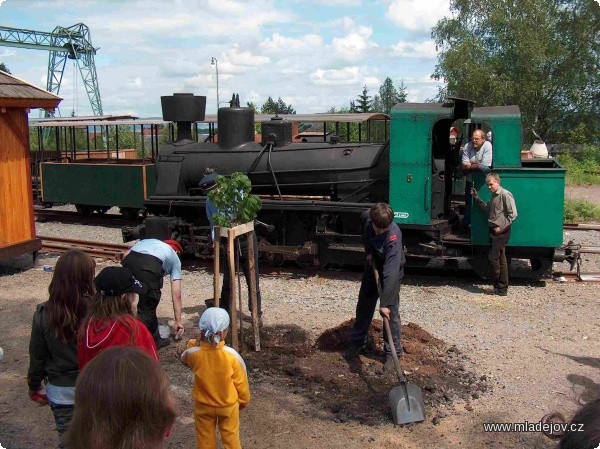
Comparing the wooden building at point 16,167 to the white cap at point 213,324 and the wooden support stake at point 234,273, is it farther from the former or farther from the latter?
the white cap at point 213,324

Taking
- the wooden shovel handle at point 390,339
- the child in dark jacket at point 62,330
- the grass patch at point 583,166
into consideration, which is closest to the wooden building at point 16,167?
the wooden shovel handle at point 390,339

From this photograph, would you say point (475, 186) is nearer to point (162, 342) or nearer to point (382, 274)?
point (382, 274)

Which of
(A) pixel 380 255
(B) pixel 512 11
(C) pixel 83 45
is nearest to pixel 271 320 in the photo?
(A) pixel 380 255

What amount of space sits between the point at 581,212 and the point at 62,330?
1523cm

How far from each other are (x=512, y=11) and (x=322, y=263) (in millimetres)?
26200

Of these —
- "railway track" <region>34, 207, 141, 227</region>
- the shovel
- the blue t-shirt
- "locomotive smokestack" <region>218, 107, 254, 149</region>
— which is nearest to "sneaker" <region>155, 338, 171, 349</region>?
the blue t-shirt

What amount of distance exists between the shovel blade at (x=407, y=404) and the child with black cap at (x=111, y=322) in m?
2.32

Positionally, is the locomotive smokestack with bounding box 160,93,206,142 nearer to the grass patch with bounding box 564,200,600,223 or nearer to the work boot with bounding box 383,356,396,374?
the work boot with bounding box 383,356,396,374

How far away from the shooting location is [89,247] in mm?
12578

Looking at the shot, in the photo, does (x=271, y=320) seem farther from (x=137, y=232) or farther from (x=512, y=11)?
(x=512, y=11)

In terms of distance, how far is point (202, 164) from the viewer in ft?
38.0

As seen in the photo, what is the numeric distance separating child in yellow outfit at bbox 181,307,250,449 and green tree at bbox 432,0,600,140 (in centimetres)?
2967

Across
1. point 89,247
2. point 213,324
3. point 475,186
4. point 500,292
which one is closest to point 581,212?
point 475,186

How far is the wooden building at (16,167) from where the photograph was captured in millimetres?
10648
